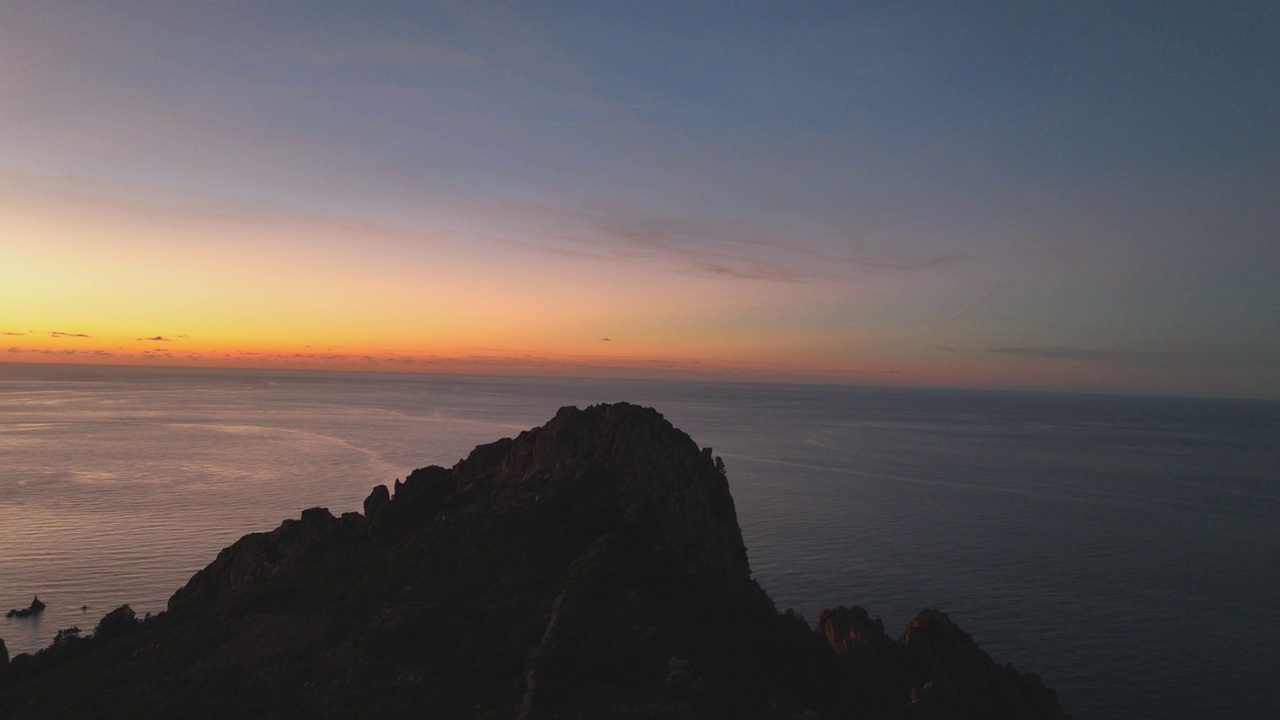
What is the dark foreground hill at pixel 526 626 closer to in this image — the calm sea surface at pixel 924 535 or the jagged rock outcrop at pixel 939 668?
the jagged rock outcrop at pixel 939 668

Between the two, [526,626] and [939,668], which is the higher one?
[526,626]

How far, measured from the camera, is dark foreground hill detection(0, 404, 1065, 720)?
21.8 m

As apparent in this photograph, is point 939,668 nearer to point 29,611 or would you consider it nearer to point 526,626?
point 526,626

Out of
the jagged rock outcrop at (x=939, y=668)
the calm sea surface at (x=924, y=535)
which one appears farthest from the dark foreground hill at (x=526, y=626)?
the calm sea surface at (x=924, y=535)

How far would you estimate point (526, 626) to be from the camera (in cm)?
2481

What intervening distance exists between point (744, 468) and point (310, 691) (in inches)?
3898

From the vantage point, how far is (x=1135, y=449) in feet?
545

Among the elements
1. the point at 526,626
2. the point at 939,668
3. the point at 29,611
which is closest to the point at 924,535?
the point at 939,668

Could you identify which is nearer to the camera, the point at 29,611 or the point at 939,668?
the point at 939,668

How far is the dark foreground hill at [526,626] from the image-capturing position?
21.8 m

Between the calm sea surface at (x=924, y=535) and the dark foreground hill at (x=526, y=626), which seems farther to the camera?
the calm sea surface at (x=924, y=535)

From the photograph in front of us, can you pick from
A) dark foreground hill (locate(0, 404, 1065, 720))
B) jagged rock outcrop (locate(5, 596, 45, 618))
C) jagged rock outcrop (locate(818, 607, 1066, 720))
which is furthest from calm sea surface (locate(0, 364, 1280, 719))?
dark foreground hill (locate(0, 404, 1065, 720))

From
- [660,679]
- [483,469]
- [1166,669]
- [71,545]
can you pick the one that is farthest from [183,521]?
[1166,669]

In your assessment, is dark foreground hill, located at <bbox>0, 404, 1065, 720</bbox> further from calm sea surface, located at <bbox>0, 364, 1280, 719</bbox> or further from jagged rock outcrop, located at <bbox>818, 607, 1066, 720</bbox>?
calm sea surface, located at <bbox>0, 364, 1280, 719</bbox>
